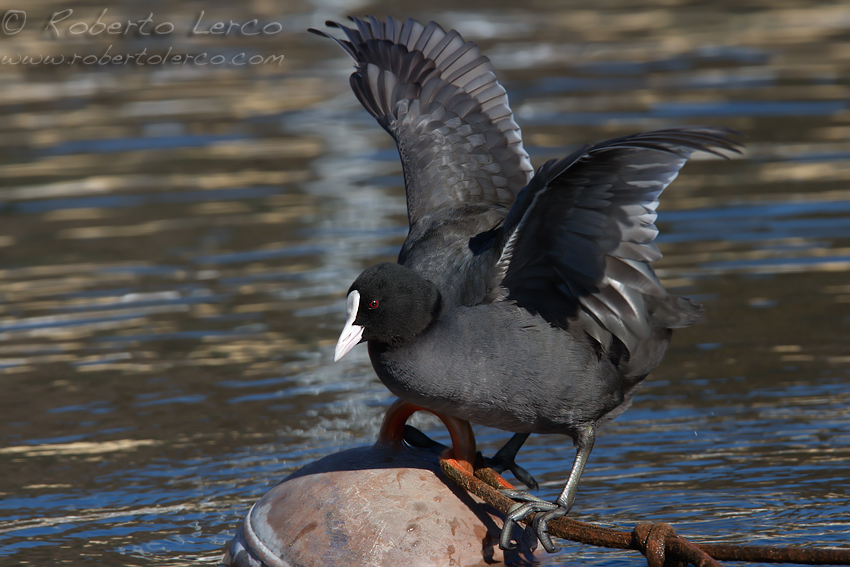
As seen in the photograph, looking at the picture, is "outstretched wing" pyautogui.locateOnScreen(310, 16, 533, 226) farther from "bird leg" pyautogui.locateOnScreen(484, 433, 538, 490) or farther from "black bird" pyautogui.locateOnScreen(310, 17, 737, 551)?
"bird leg" pyautogui.locateOnScreen(484, 433, 538, 490)

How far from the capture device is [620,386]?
194 inches

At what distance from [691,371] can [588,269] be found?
8.93 feet

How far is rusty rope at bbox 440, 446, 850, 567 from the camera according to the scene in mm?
3961

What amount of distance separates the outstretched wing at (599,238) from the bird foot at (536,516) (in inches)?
27.9

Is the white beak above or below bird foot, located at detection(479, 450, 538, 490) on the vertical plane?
above

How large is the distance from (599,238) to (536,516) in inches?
44.0

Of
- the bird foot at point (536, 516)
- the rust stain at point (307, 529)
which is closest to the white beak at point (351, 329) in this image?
the rust stain at point (307, 529)

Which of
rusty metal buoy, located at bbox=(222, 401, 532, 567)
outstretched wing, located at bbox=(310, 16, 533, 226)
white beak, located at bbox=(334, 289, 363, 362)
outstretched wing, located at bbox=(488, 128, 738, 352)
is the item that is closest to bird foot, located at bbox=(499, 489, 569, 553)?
rusty metal buoy, located at bbox=(222, 401, 532, 567)

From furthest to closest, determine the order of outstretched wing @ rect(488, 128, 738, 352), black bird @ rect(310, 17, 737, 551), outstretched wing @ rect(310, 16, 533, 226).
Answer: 1. outstretched wing @ rect(310, 16, 533, 226)
2. black bird @ rect(310, 17, 737, 551)
3. outstretched wing @ rect(488, 128, 738, 352)

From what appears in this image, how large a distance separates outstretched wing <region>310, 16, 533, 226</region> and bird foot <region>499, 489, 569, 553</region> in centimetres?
169

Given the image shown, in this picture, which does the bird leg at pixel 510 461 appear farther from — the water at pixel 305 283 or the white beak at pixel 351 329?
the white beak at pixel 351 329

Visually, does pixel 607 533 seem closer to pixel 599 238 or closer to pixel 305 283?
pixel 599 238

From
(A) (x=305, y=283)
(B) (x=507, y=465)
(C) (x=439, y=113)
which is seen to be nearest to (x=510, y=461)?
(B) (x=507, y=465)

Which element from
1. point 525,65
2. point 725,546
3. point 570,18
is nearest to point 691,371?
point 725,546
